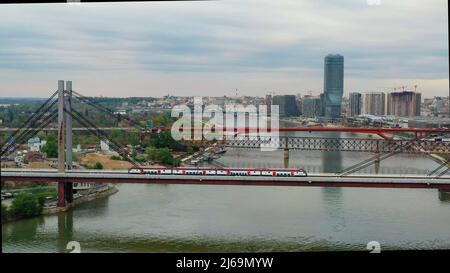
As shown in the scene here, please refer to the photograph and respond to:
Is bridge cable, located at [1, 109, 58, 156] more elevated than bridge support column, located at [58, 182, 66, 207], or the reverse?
bridge cable, located at [1, 109, 58, 156]

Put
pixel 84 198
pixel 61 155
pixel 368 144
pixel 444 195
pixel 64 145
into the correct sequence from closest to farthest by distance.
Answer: pixel 61 155
pixel 64 145
pixel 444 195
pixel 84 198
pixel 368 144

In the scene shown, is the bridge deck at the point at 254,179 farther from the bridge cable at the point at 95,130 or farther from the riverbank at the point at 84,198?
the bridge cable at the point at 95,130

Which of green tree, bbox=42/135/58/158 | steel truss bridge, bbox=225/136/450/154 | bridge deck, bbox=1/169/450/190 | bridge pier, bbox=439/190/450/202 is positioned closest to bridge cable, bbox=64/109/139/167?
bridge deck, bbox=1/169/450/190

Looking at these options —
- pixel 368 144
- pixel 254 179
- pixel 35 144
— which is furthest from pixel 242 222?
pixel 368 144

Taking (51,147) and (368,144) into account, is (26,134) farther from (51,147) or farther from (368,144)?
(368,144)

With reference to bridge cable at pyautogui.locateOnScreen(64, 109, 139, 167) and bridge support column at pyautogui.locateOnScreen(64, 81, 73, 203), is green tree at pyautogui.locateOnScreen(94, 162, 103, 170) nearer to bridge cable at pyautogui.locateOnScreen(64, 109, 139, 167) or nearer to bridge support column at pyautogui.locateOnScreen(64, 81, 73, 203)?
bridge cable at pyautogui.locateOnScreen(64, 109, 139, 167)

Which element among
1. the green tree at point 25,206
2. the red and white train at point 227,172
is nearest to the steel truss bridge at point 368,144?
the red and white train at point 227,172
